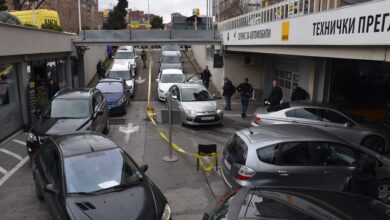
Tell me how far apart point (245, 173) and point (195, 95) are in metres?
8.64

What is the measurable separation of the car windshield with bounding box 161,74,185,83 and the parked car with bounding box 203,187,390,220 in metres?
16.8

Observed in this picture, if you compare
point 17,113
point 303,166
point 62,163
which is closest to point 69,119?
point 17,113

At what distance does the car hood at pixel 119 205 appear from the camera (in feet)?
16.8

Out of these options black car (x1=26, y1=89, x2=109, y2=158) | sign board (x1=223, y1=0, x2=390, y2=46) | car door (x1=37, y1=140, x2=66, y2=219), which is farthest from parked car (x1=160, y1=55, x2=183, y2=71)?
car door (x1=37, y1=140, x2=66, y2=219)

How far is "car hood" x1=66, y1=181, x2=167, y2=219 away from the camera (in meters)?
5.11

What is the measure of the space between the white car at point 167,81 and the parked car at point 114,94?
8.96ft

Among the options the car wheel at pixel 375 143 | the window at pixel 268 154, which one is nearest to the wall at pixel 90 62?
the car wheel at pixel 375 143

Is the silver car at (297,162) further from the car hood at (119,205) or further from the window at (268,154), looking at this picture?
the car hood at (119,205)

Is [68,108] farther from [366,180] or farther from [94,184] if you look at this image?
[366,180]

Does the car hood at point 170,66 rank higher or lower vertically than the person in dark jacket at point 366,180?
higher

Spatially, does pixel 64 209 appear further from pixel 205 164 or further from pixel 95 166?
pixel 205 164

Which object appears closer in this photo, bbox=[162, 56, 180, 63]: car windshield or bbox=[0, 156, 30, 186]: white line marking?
bbox=[0, 156, 30, 186]: white line marking

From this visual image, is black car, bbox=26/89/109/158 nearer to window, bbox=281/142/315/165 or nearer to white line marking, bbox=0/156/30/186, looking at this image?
white line marking, bbox=0/156/30/186

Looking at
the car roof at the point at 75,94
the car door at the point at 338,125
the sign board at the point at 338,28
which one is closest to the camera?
the sign board at the point at 338,28
